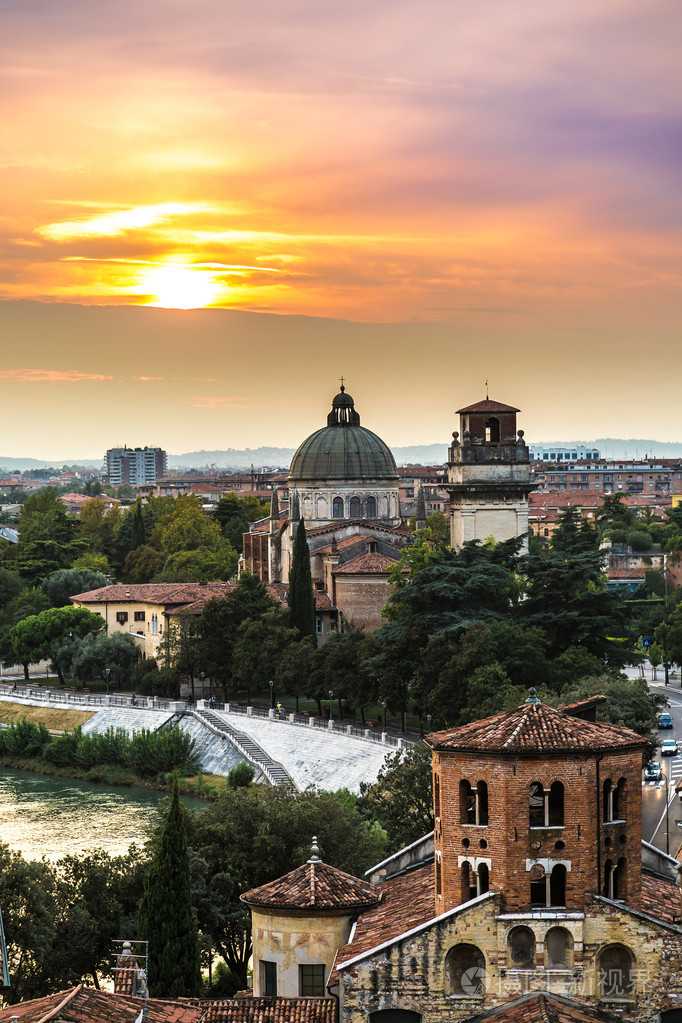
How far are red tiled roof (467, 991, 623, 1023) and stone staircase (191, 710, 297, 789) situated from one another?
92.8 ft

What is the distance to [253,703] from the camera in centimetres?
5738

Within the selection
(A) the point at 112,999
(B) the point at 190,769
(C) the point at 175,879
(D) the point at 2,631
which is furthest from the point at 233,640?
(A) the point at 112,999

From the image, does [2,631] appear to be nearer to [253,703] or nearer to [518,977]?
[253,703]

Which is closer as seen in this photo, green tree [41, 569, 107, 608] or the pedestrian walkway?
the pedestrian walkway

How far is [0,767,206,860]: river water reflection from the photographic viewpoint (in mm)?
41469

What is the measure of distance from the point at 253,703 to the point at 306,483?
1733cm

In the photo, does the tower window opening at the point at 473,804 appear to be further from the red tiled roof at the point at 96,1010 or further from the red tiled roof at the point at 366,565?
the red tiled roof at the point at 366,565

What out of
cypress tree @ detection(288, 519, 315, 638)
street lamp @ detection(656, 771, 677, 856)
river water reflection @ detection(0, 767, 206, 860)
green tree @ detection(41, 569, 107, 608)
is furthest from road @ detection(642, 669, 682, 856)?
→ green tree @ detection(41, 569, 107, 608)

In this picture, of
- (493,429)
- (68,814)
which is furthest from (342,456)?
(68,814)

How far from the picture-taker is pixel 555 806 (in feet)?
62.1

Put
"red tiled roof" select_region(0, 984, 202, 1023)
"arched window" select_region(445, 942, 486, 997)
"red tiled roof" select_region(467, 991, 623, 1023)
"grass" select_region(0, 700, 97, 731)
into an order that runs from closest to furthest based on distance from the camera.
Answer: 1. "red tiled roof" select_region(0, 984, 202, 1023)
2. "red tiled roof" select_region(467, 991, 623, 1023)
3. "arched window" select_region(445, 942, 486, 997)
4. "grass" select_region(0, 700, 97, 731)

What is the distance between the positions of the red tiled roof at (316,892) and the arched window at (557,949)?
9.85ft

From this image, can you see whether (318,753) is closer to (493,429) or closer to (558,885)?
(493,429)

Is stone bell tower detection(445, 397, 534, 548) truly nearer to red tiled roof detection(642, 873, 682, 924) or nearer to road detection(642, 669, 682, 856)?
road detection(642, 669, 682, 856)
